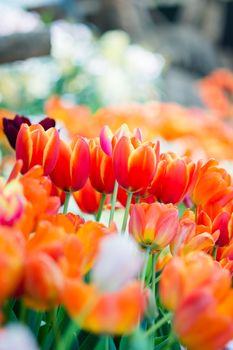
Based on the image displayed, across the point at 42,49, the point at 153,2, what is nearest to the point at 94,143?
the point at 42,49

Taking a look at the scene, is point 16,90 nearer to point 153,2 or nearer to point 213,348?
point 213,348

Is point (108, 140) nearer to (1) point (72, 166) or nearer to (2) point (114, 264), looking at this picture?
(1) point (72, 166)

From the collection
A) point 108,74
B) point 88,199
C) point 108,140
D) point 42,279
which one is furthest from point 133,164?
point 108,74

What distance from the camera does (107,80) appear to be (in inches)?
106

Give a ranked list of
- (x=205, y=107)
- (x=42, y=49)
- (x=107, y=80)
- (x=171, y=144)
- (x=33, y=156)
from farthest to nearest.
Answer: (x=205, y=107) → (x=107, y=80) → (x=42, y=49) → (x=171, y=144) → (x=33, y=156)

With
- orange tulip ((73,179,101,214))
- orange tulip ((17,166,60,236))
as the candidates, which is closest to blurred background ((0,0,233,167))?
orange tulip ((73,179,101,214))

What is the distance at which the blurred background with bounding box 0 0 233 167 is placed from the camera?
1568 millimetres

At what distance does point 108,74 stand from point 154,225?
215 centimetres

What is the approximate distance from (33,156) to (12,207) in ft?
0.68

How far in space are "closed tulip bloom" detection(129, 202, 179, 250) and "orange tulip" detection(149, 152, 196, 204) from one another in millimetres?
71

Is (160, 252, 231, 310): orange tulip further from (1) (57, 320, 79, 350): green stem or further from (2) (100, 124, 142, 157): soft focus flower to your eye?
(2) (100, 124, 142, 157): soft focus flower

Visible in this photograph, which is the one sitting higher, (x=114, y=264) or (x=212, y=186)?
(x=114, y=264)

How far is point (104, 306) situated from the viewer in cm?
42

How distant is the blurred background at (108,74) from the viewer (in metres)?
1.57
